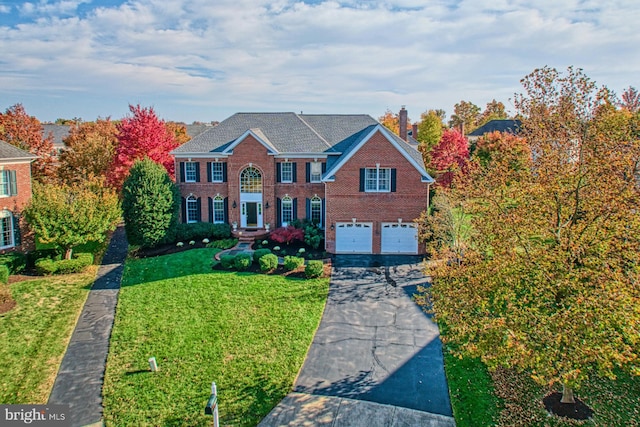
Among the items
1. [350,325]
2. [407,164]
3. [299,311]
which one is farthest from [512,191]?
[407,164]

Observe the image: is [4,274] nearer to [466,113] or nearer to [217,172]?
[217,172]

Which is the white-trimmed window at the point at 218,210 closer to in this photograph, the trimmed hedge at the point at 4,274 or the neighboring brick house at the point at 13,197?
the neighboring brick house at the point at 13,197

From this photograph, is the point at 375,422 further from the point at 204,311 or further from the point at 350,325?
the point at 204,311

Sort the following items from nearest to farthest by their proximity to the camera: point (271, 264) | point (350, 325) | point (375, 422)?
point (375, 422), point (350, 325), point (271, 264)

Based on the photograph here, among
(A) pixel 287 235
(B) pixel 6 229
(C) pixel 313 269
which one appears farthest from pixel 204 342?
(B) pixel 6 229

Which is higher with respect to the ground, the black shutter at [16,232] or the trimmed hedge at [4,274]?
the black shutter at [16,232]

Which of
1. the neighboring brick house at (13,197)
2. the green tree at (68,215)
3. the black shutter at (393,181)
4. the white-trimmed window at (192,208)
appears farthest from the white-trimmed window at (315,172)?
the neighboring brick house at (13,197)
